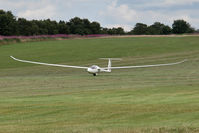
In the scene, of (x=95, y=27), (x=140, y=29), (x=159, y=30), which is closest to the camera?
(x=95, y=27)

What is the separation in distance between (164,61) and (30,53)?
19475 mm

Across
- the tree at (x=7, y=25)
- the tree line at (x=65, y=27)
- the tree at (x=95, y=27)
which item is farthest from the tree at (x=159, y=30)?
the tree at (x=7, y=25)

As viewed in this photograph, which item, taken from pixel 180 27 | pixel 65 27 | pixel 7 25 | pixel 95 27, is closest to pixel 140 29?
pixel 180 27

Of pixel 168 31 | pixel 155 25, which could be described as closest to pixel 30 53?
pixel 168 31

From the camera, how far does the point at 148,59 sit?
48625 mm

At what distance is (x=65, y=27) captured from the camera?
111938 mm

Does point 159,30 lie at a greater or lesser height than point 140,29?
lesser

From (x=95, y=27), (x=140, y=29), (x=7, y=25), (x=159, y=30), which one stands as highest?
(x=7, y=25)

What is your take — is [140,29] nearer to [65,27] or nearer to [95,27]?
[95,27]

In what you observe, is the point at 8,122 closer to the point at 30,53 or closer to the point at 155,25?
the point at 30,53

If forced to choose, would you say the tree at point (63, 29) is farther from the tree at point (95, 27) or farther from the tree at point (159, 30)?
the tree at point (159, 30)

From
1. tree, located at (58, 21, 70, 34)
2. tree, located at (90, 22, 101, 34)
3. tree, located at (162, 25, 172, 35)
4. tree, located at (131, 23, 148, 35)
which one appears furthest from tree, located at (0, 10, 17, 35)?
tree, located at (131, 23, 148, 35)

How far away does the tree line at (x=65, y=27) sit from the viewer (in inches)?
3460

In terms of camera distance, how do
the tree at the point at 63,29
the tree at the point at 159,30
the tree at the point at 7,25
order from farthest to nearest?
1. the tree at the point at 159,30
2. the tree at the point at 63,29
3. the tree at the point at 7,25
